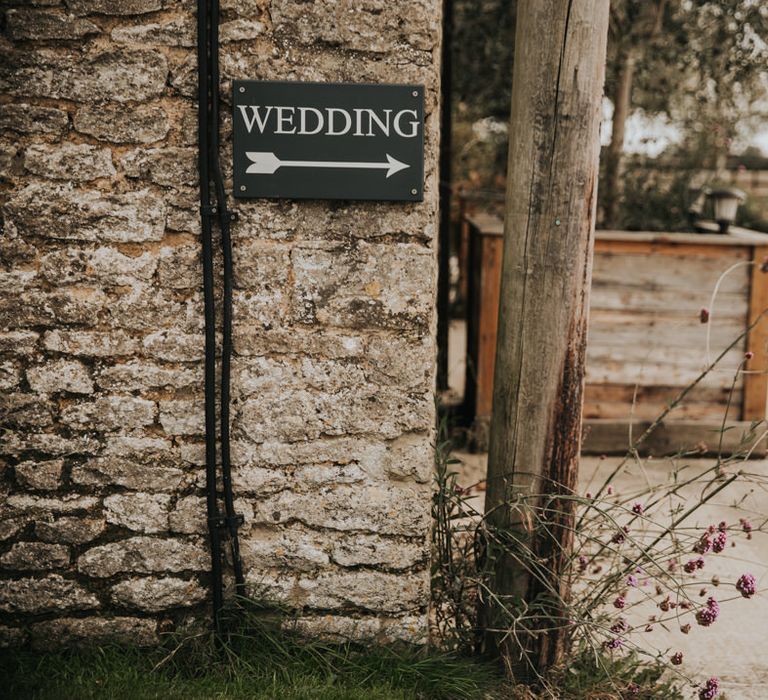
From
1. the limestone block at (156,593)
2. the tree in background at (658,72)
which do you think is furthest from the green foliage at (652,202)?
the limestone block at (156,593)

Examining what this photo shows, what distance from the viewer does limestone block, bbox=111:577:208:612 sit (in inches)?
110

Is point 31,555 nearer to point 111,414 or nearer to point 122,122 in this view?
point 111,414

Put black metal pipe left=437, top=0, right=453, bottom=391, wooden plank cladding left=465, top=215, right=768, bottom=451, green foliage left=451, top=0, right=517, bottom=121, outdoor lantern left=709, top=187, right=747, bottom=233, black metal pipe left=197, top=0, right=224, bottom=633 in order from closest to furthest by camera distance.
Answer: black metal pipe left=197, top=0, right=224, bottom=633, wooden plank cladding left=465, top=215, right=768, bottom=451, outdoor lantern left=709, top=187, right=747, bottom=233, black metal pipe left=437, top=0, right=453, bottom=391, green foliage left=451, top=0, right=517, bottom=121

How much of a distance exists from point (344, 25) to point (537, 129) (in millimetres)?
672

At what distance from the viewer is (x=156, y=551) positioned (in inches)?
110

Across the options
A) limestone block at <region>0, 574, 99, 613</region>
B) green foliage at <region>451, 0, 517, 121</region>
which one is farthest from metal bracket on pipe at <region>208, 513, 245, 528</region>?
green foliage at <region>451, 0, 517, 121</region>

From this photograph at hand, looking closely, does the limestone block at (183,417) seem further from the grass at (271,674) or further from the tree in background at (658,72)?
the tree in background at (658,72)

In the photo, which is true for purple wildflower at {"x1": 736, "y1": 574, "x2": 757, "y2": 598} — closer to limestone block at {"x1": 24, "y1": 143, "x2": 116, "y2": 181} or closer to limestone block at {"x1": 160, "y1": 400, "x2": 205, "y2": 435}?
limestone block at {"x1": 160, "y1": 400, "x2": 205, "y2": 435}

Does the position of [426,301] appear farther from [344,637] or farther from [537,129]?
[344,637]

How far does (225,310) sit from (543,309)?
1009 mm

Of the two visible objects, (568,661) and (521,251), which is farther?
(568,661)

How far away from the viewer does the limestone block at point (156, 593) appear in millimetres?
2803

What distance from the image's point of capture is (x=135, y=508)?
2.78 meters

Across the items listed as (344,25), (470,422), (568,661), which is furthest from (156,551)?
(470,422)
